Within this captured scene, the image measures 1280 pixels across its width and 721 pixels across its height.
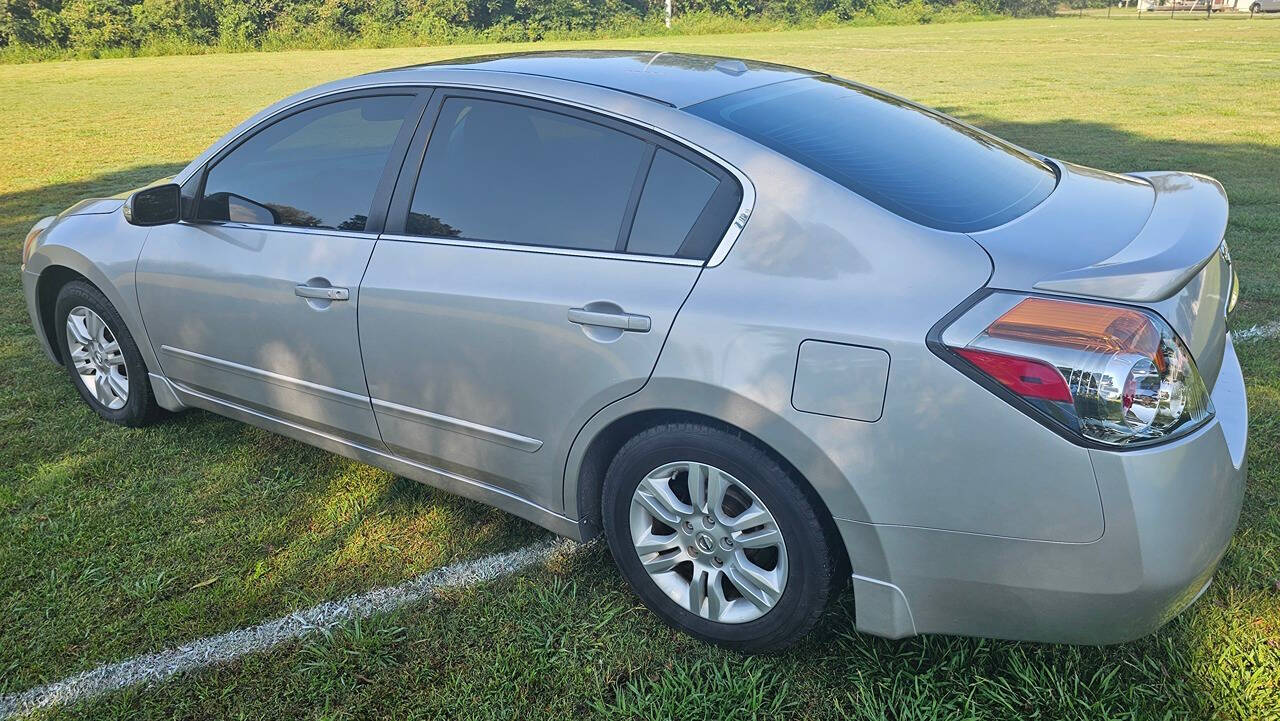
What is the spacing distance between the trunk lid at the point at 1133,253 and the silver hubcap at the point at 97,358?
12.0 ft

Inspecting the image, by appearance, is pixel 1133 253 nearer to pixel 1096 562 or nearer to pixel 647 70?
pixel 1096 562

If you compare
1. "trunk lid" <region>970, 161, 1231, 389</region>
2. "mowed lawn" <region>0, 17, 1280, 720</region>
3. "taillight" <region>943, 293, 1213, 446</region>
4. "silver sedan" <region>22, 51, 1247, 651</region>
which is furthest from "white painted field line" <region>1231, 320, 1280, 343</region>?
"taillight" <region>943, 293, 1213, 446</region>

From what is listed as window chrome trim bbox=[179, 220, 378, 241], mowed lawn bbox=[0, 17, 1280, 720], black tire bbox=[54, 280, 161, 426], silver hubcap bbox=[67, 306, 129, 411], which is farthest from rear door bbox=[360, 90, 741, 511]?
silver hubcap bbox=[67, 306, 129, 411]

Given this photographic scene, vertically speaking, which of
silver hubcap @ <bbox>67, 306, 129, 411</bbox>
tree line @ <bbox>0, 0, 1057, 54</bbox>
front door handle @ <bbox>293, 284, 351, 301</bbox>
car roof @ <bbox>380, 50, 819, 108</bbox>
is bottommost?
tree line @ <bbox>0, 0, 1057, 54</bbox>

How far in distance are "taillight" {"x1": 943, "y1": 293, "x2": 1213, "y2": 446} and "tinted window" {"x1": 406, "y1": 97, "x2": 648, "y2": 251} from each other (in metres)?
1.05

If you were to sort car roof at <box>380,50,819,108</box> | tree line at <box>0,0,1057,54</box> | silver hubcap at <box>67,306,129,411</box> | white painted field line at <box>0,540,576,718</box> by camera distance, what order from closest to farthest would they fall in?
white painted field line at <box>0,540,576,718</box> → car roof at <box>380,50,819,108</box> → silver hubcap at <box>67,306,129,411</box> → tree line at <box>0,0,1057,54</box>

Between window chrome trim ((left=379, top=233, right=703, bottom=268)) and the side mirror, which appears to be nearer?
window chrome trim ((left=379, top=233, right=703, bottom=268))

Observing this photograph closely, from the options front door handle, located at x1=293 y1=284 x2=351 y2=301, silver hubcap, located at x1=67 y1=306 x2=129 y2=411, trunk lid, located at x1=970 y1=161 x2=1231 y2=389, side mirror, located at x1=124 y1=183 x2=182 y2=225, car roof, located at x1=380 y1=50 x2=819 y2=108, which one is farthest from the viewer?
silver hubcap, located at x1=67 y1=306 x2=129 y2=411

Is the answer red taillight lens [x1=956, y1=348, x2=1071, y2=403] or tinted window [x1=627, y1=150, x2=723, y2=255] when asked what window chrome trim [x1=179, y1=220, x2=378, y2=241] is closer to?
tinted window [x1=627, y1=150, x2=723, y2=255]

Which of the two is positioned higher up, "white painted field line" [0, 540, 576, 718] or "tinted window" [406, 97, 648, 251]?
"tinted window" [406, 97, 648, 251]

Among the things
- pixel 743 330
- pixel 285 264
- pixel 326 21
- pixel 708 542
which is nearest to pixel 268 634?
pixel 285 264

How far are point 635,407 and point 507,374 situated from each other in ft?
1.51

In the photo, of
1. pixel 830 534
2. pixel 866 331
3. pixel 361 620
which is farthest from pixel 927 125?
pixel 361 620

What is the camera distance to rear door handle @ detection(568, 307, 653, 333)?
252cm
